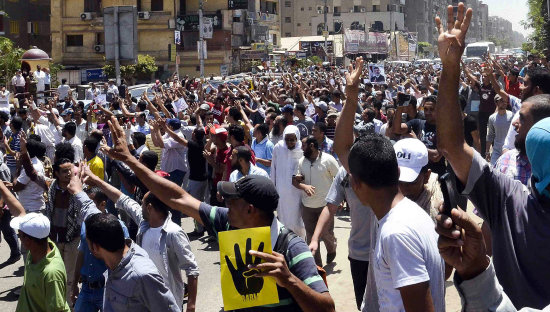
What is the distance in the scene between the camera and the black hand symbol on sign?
3229 mm

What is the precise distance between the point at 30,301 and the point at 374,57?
80.1 metres

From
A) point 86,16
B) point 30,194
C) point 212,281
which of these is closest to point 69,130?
point 30,194

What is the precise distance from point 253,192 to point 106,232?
168cm

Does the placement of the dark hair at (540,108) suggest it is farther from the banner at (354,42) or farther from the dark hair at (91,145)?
the banner at (354,42)

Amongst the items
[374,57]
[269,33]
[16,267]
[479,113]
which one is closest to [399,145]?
[16,267]

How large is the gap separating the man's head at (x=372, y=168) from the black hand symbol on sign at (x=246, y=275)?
0.50 meters

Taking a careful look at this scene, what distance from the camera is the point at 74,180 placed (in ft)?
19.1

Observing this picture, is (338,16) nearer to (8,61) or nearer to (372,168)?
(8,61)

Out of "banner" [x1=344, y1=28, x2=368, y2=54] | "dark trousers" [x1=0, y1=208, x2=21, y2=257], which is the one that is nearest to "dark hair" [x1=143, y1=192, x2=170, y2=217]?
"dark trousers" [x1=0, y1=208, x2=21, y2=257]

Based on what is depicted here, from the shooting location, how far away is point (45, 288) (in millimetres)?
5422

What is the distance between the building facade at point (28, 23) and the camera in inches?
2259

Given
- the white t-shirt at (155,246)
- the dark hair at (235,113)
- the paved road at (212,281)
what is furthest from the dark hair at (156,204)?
the dark hair at (235,113)

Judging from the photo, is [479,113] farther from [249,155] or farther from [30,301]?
[30,301]

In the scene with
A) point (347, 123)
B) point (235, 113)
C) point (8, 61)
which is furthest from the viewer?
point (8, 61)
